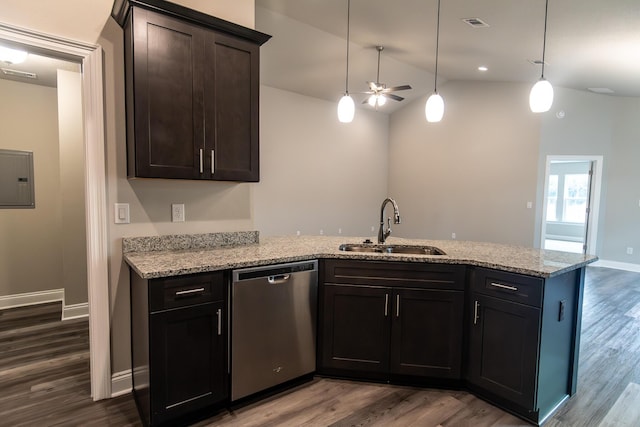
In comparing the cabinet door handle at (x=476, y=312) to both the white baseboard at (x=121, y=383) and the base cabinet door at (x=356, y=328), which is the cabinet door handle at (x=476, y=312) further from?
the white baseboard at (x=121, y=383)

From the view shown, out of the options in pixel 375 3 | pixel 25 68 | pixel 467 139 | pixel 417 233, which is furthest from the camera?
pixel 417 233

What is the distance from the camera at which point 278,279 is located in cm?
218

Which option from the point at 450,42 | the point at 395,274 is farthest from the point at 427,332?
the point at 450,42

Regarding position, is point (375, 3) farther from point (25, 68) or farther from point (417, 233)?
point (417, 233)

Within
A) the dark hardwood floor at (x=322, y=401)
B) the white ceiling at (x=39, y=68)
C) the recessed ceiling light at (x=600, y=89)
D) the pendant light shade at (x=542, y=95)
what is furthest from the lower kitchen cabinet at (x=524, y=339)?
the recessed ceiling light at (x=600, y=89)

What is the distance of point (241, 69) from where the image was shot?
7.63 feet

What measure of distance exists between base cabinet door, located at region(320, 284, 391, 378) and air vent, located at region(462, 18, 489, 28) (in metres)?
3.09

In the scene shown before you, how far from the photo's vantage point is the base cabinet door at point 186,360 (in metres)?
1.82

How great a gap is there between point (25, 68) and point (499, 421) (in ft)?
16.1

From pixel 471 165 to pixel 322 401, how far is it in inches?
237

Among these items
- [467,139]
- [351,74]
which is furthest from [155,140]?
[467,139]

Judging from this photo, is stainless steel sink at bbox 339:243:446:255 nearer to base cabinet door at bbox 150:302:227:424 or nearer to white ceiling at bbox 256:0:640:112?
base cabinet door at bbox 150:302:227:424

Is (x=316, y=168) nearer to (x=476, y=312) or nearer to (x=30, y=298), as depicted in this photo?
(x=30, y=298)

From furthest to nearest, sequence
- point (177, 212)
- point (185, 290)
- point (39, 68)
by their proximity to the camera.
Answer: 1. point (39, 68)
2. point (177, 212)
3. point (185, 290)
